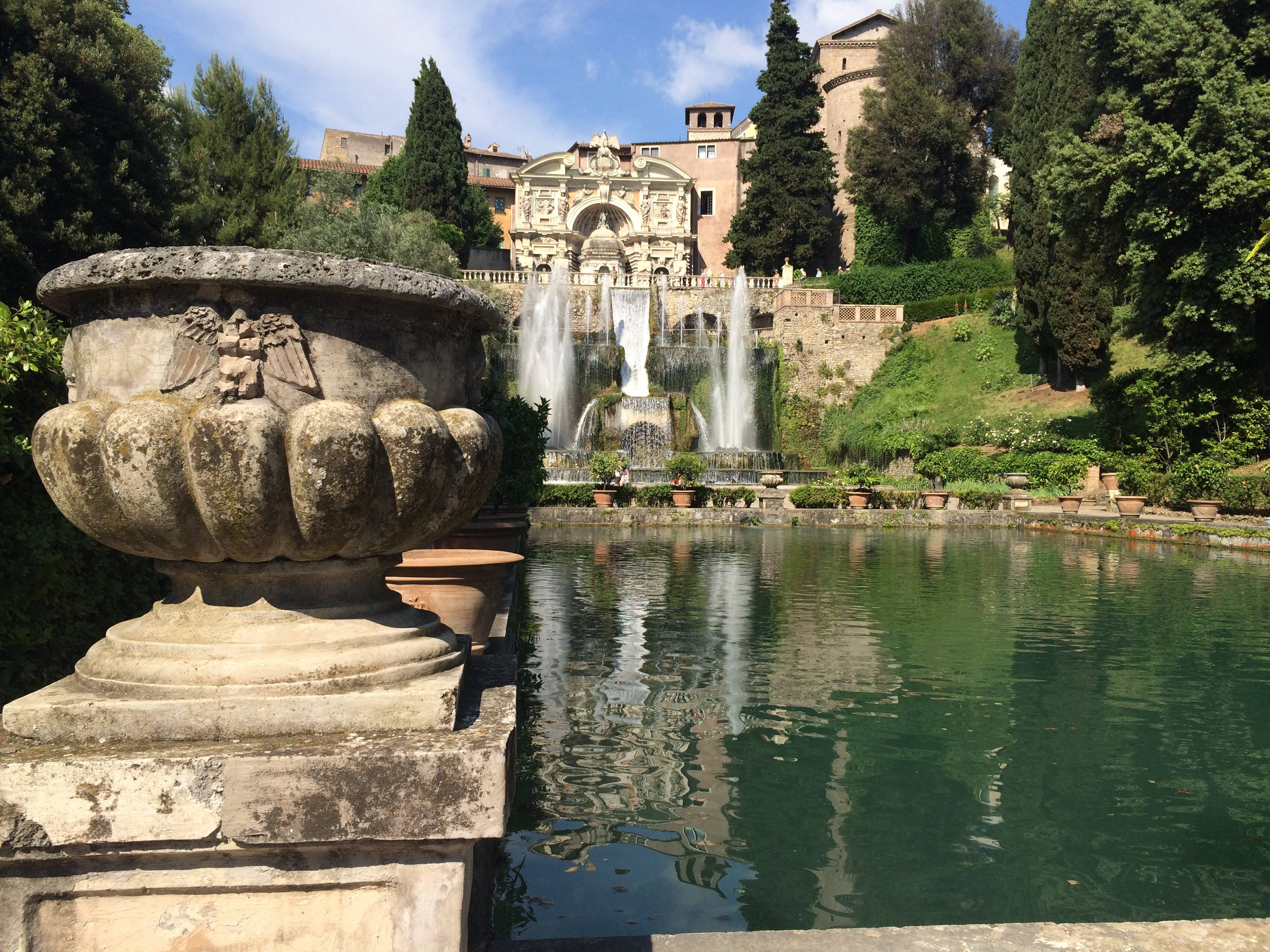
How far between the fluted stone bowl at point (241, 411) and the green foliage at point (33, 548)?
1.44 m

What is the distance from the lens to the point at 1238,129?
16.4m

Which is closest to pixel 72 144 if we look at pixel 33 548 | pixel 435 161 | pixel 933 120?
pixel 33 548

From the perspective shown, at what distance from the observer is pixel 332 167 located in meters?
42.9

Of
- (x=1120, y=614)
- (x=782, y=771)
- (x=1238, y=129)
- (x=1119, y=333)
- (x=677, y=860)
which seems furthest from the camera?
(x=1119, y=333)

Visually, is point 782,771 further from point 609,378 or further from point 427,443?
point 609,378

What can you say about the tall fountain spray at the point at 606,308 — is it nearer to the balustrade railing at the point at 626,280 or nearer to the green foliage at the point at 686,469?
the balustrade railing at the point at 626,280

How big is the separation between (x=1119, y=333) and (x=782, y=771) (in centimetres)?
2776

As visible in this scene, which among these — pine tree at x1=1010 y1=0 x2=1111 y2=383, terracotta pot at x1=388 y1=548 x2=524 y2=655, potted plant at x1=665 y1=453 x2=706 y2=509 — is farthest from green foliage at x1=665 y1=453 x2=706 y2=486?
terracotta pot at x1=388 y1=548 x2=524 y2=655

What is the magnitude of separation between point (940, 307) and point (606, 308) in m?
13.1

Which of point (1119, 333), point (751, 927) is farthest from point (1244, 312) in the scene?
point (751, 927)

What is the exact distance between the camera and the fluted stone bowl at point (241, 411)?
167 cm

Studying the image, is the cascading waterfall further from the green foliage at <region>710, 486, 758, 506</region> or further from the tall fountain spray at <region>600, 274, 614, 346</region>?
the green foliage at <region>710, 486, 758, 506</region>

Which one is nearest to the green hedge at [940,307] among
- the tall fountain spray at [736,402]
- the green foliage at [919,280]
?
the green foliage at [919,280]

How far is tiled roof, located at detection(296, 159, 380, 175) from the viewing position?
40.8 m
